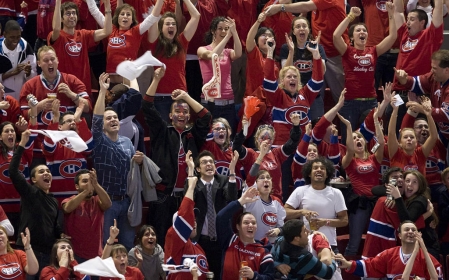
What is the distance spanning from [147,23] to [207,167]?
2.02 meters

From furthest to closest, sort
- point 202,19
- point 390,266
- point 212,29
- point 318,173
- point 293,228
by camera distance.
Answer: point 202,19
point 212,29
point 318,173
point 390,266
point 293,228

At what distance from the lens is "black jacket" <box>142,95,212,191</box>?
12.0 meters

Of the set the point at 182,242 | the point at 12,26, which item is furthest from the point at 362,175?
the point at 12,26

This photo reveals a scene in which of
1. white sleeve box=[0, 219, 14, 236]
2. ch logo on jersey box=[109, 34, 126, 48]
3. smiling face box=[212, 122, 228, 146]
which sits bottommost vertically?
white sleeve box=[0, 219, 14, 236]

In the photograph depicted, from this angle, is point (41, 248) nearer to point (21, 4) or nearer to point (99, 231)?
point (99, 231)

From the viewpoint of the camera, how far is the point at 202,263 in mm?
11211

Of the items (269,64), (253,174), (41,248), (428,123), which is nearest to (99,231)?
(41,248)

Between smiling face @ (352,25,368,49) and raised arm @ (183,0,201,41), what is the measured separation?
1671mm

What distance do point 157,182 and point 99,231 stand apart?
2.57ft

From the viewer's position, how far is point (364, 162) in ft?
41.3

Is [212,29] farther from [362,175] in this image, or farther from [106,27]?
[362,175]

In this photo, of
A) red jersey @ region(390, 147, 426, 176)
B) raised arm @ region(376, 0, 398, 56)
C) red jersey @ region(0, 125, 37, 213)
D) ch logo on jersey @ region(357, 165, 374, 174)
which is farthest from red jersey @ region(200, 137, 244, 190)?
raised arm @ region(376, 0, 398, 56)

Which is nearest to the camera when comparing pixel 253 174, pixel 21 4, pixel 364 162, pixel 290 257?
pixel 290 257

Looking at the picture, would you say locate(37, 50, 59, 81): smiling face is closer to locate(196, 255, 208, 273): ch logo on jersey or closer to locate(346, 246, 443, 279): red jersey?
locate(196, 255, 208, 273): ch logo on jersey
